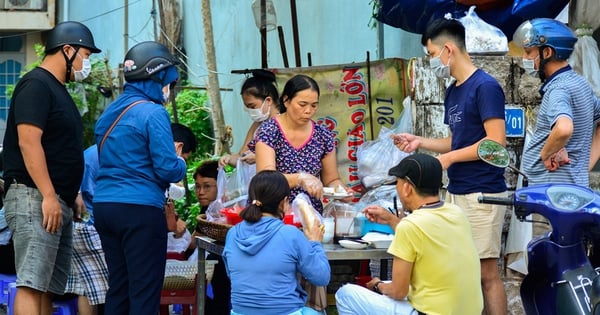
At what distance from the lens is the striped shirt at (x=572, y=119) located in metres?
5.22

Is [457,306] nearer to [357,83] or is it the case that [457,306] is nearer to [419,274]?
[419,274]

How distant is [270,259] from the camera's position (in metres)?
4.62

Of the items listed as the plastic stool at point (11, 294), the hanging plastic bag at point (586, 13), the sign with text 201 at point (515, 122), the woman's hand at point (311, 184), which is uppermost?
the hanging plastic bag at point (586, 13)

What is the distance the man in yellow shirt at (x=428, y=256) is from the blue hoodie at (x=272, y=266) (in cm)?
35

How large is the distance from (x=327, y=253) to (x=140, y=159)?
46.7 inches

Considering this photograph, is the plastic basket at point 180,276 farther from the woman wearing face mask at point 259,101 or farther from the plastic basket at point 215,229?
the woman wearing face mask at point 259,101

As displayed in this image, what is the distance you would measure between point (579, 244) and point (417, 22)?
4.08 metres

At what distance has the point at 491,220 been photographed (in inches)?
213

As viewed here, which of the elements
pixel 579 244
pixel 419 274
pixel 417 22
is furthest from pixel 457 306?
pixel 417 22

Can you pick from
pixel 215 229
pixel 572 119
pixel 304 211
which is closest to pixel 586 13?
pixel 572 119

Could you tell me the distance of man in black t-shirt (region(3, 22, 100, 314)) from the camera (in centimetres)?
527

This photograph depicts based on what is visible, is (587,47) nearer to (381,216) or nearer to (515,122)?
(515,122)

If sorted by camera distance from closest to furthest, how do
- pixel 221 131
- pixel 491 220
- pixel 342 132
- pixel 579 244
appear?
pixel 579 244 → pixel 491 220 → pixel 342 132 → pixel 221 131

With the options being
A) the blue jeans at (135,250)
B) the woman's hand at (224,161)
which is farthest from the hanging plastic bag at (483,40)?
the blue jeans at (135,250)
